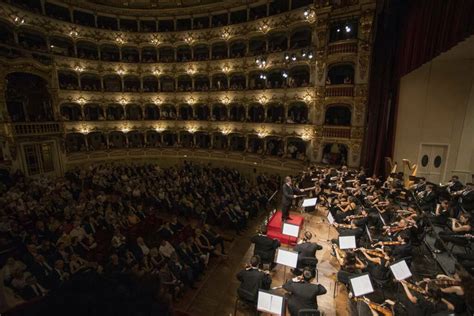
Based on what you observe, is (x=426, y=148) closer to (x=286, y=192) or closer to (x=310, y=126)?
(x=310, y=126)

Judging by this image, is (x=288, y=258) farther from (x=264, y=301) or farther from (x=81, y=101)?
(x=81, y=101)

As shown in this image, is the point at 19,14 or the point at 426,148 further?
the point at 19,14

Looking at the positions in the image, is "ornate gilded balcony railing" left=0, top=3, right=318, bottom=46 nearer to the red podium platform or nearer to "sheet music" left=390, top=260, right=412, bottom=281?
the red podium platform

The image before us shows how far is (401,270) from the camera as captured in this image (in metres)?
5.41

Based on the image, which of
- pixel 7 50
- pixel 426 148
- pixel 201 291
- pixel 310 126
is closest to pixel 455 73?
pixel 426 148

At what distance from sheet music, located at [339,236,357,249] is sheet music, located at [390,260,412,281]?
1.24m

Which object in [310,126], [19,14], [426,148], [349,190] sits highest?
[19,14]

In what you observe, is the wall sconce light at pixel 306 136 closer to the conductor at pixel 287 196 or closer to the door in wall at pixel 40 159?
the conductor at pixel 287 196

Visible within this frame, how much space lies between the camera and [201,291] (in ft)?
25.6

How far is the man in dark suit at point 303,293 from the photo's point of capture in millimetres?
5312

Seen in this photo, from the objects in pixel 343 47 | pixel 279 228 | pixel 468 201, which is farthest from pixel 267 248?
pixel 343 47

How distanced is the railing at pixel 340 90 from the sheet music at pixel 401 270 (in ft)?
40.4

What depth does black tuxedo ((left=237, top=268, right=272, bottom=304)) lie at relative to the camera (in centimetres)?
598

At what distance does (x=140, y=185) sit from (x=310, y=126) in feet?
40.2
